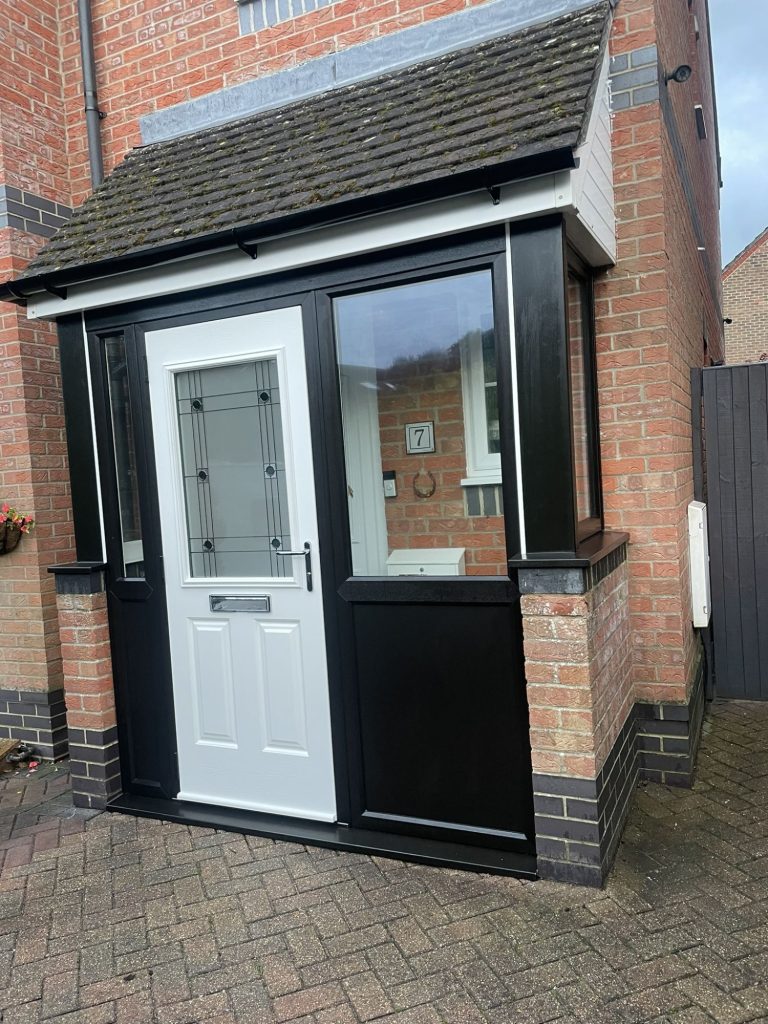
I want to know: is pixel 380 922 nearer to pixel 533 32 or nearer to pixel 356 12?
pixel 533 32

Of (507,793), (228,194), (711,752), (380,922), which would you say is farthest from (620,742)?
(228,194)

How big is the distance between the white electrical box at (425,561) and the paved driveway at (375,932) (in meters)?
1.33

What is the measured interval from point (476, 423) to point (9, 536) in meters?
3.16

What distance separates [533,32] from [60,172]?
3411 mm

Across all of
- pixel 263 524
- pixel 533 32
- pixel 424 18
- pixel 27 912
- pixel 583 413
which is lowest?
pixel 27 912

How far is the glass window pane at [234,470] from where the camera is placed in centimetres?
367

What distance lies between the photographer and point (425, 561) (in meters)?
3.66

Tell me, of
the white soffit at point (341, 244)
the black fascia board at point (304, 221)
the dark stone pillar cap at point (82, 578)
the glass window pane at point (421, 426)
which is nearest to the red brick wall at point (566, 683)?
the glass window pane at point (421, 426)

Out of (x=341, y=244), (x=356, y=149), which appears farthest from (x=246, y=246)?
(x=356, y=149)

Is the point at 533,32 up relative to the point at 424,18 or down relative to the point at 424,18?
down

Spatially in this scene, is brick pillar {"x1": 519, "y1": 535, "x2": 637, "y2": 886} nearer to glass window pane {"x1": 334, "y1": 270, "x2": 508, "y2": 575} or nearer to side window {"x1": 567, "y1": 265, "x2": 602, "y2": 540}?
glass window pane {"x1": 334, "y1": 270, "x2": 508, "y2": 575}

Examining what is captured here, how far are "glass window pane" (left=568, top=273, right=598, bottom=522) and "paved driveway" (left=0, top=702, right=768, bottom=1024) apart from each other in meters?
1.59

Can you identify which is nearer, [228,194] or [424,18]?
[228,194]

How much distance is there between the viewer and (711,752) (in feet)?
13.9
